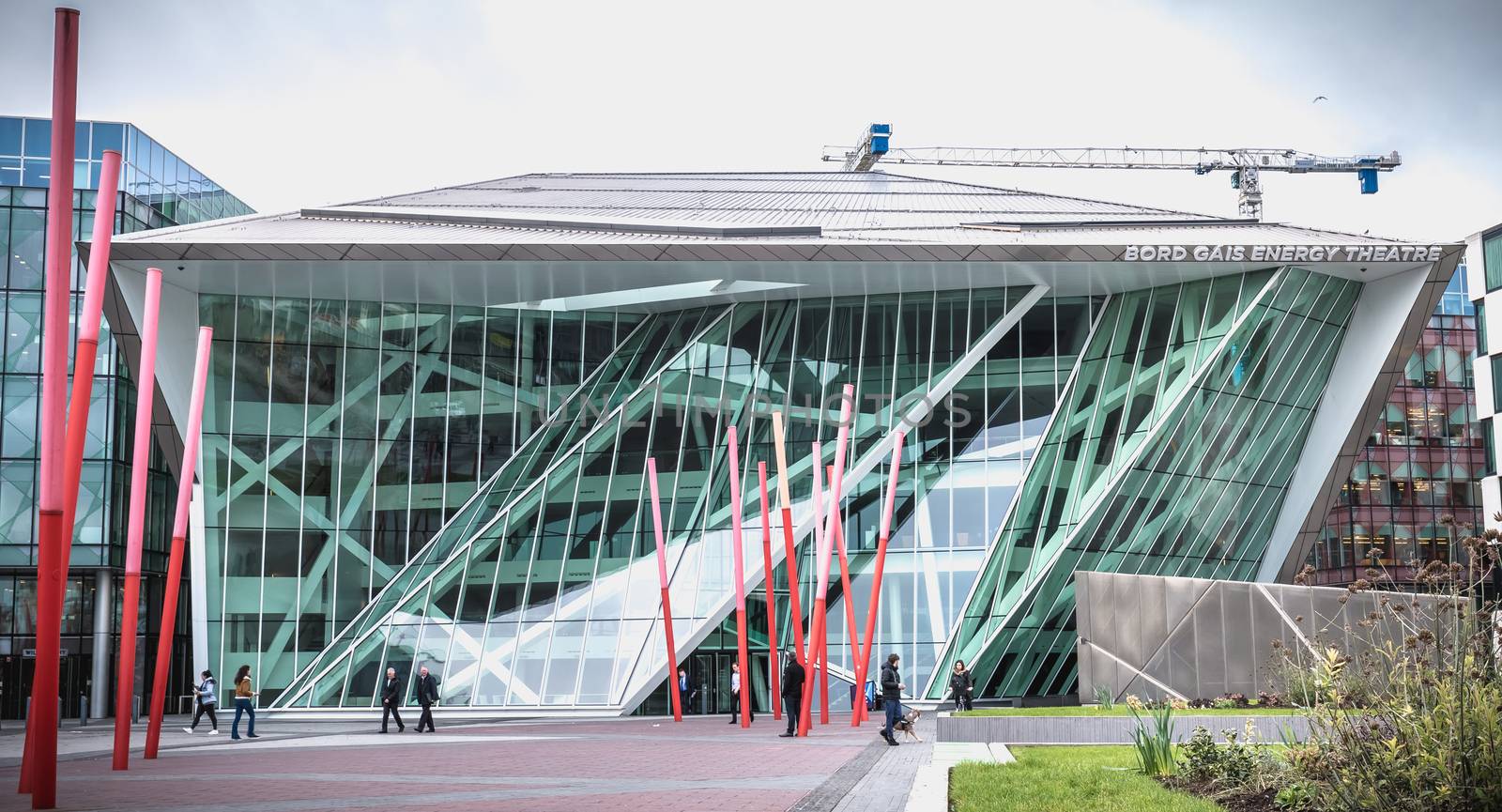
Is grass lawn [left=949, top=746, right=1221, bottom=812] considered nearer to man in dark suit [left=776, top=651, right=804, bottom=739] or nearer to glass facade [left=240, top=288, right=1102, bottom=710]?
man in dark suit [left=776, top=651, right=804, bottom=739]

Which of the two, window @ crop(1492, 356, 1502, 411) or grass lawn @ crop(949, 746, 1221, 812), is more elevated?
window @ crop(1492, 356, 1502, 411)

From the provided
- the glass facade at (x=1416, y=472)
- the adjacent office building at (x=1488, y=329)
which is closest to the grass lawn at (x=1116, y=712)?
the adjacent office building at (x=1488, y=329)

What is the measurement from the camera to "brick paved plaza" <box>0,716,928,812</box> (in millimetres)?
12156

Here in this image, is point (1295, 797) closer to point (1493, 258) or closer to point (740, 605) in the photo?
point (740, 605)

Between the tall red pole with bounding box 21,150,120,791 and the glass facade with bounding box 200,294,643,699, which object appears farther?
the glass facade with bounding box 200,294,643,699

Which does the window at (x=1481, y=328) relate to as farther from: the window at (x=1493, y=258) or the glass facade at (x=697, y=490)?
the glass facade at (x=697, y=490)

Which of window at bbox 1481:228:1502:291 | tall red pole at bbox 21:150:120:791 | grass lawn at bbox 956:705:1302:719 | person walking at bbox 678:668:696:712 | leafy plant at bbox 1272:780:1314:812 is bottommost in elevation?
person walking at bbox 678:668:696:712

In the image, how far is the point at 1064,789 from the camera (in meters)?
11.7

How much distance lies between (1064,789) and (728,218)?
25741 millimetres

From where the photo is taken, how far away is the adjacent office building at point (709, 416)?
31906 mm

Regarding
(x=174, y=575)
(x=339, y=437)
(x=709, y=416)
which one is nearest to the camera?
(x=174, y=575)

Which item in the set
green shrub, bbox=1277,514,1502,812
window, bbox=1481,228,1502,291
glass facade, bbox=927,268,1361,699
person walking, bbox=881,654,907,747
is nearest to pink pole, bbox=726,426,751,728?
person walking, bbox=881,654,907,747

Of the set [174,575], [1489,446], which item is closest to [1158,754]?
[174,575]

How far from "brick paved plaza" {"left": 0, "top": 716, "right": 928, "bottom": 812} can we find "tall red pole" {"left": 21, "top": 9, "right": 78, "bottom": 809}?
894 mm
